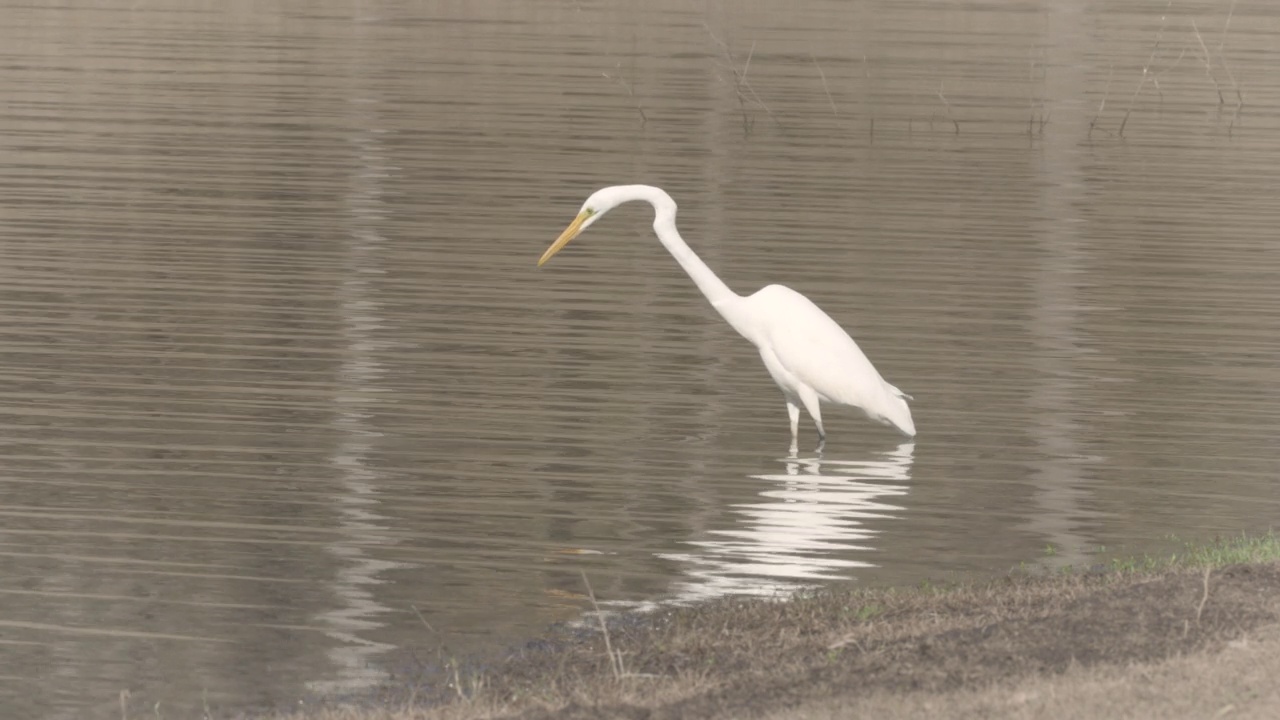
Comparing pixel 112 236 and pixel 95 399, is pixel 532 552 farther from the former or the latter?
pixel 112 236

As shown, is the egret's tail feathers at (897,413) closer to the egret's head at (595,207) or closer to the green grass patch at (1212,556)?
the egret's head at (595,207)

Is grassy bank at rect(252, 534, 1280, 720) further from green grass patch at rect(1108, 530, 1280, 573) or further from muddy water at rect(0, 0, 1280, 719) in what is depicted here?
muddy water at rect(0, 0, 1280, 719)

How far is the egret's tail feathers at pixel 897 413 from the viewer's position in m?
11.2

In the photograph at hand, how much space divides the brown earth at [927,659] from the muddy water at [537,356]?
80cm

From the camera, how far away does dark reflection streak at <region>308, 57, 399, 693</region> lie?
7.79m

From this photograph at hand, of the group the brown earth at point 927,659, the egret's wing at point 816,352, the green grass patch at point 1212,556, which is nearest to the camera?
the brown earth at point 927,659

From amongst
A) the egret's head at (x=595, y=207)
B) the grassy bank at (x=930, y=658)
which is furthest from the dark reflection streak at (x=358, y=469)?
the egret's head at (x=595, y=207)

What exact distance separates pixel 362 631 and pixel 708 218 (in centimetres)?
1220

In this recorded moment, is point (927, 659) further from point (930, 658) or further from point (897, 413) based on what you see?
point (897, 413)

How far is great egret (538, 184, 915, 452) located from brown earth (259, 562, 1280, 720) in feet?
10.2

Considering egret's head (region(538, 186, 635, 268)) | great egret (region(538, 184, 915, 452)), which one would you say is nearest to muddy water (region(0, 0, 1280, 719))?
great egret (region(538, 184, 915, 452))

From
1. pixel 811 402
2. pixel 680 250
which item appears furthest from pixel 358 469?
pixel 811 402

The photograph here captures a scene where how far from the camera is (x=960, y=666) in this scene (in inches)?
250

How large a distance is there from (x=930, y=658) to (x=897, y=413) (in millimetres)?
4840
